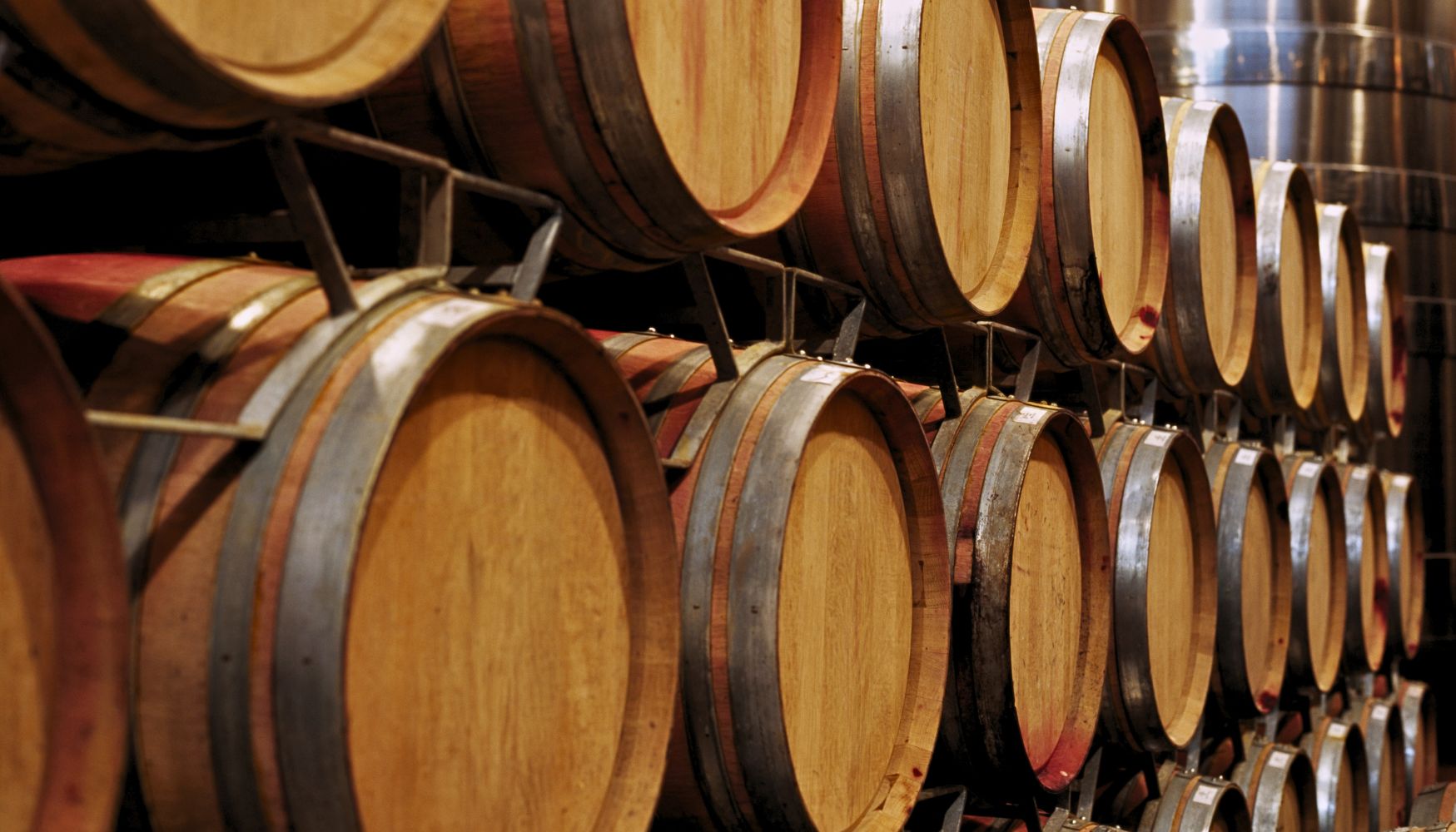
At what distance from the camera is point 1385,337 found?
746 cm

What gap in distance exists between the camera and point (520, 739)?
5.44ft

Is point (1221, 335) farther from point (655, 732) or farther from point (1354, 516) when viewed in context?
point (655, 732)

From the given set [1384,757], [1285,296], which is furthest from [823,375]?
[1384,757]

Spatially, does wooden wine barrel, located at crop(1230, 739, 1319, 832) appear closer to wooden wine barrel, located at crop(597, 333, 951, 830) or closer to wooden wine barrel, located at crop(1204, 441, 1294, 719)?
wooden wine barrel, located at crop(1204, 441, 1294, 719)

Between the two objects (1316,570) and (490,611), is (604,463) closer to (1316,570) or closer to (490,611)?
(490,611)

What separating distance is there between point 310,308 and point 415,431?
18 cm

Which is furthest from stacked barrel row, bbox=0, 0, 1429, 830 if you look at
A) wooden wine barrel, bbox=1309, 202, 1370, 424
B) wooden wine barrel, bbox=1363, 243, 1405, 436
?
wooden wine barrel, bbox=1363, 243, 1405, 436

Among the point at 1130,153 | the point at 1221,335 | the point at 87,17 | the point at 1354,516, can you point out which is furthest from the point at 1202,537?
the point at 87,17

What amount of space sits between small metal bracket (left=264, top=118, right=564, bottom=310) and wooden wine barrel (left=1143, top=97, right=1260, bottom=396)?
283cm

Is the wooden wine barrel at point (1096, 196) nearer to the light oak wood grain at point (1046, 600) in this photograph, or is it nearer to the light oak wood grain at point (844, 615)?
the light oak wood grain at point (1046, 600)

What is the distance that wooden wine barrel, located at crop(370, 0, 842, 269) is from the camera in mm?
1741

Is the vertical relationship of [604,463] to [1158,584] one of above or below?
above

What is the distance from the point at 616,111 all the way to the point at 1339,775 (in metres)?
5.02

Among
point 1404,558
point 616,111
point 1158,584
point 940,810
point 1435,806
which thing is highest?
point 616,111
